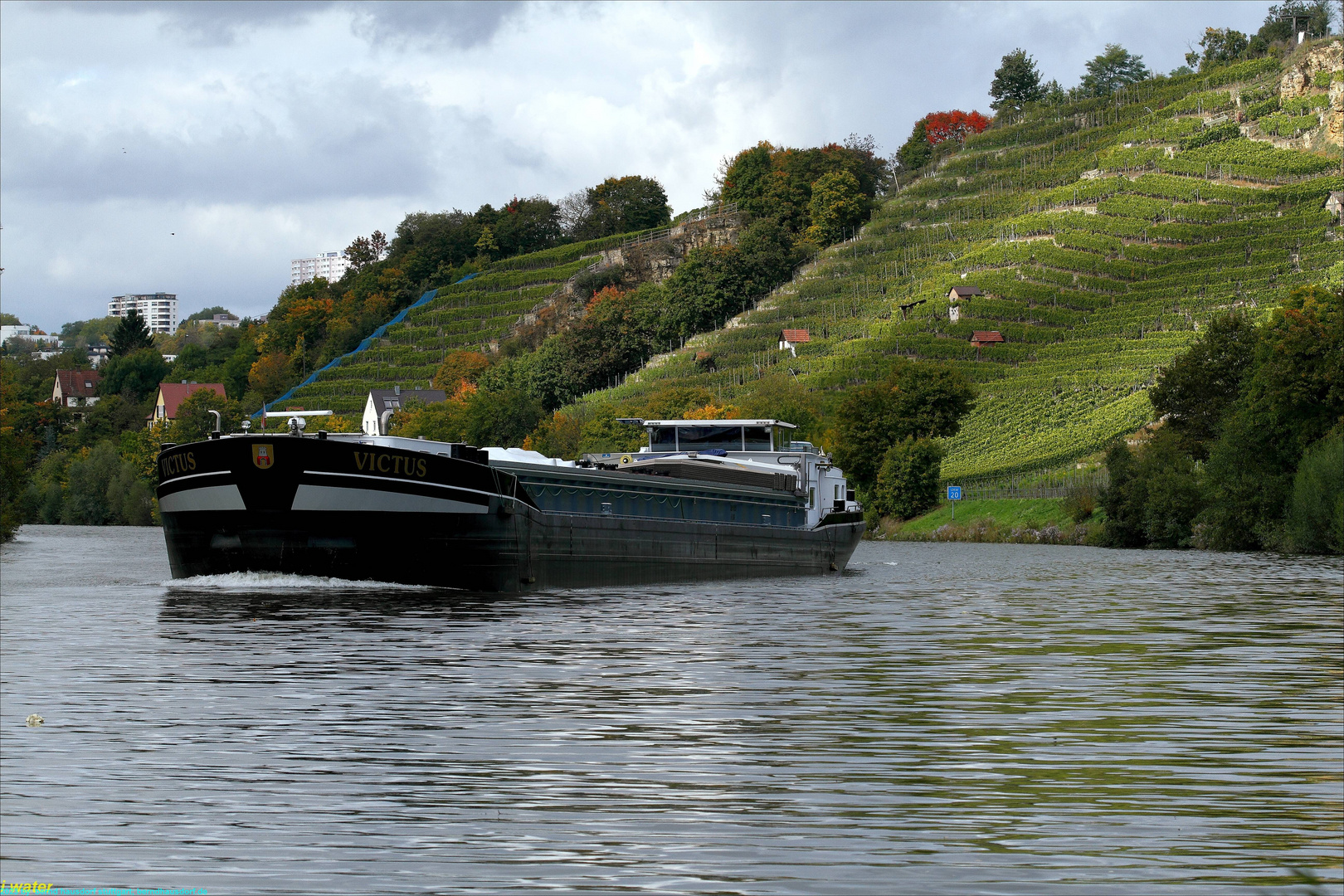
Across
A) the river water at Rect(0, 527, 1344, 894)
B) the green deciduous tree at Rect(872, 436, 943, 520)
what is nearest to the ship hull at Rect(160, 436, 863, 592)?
the river water at Rect(0, 527, 1344, 894)

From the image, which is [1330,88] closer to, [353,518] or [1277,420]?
[1277,420]

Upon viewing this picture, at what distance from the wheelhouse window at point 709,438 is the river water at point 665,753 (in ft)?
83.2

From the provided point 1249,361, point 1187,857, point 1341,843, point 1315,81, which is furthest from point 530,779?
point 1315,81

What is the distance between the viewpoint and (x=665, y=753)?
47.5ft

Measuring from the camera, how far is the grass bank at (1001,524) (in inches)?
3440

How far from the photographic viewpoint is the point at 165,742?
1509 cm

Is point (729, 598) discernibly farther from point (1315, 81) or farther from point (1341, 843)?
point (1315, 81)

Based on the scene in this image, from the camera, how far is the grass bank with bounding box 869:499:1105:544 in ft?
287

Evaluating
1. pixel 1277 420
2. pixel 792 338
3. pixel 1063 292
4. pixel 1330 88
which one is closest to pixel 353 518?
pixel 1277 420

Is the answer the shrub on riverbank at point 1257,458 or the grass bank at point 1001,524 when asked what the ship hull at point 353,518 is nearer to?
the shrub on riverbank at point 1257,458

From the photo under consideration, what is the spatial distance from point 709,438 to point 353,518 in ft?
75.3

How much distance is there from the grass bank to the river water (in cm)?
5710

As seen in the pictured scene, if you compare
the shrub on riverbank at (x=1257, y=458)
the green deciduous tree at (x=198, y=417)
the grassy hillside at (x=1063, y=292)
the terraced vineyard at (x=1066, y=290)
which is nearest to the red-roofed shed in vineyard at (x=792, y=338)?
the terraced vineyard at (x=1066, y=290)

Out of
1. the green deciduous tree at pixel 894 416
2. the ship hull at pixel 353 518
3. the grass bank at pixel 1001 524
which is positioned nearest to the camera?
the ship hull at pixel 353 518
